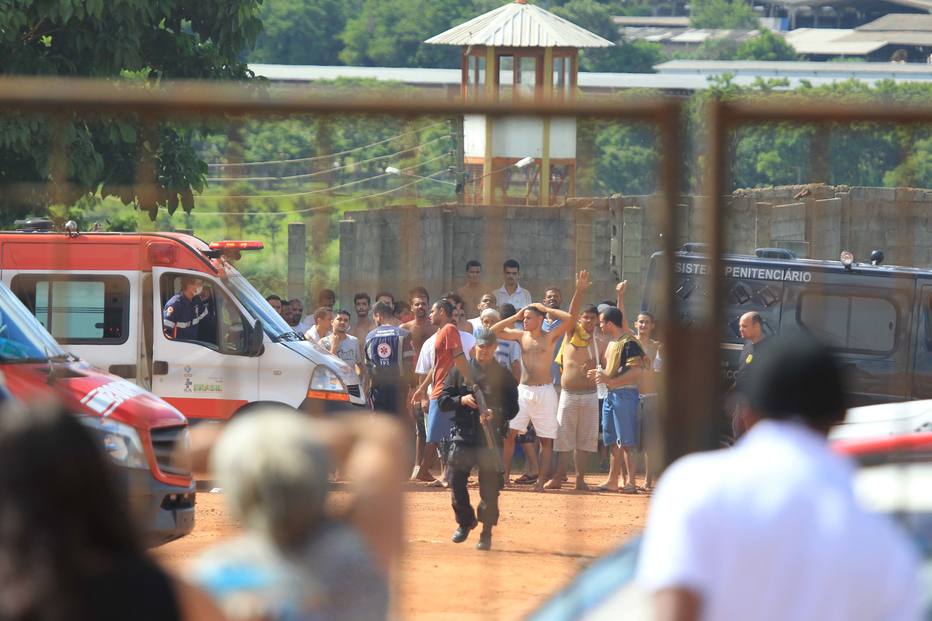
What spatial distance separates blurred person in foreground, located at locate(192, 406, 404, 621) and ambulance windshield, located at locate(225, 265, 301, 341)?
8.59 m

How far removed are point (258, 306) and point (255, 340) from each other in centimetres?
117

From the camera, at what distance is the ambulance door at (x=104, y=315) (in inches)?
387

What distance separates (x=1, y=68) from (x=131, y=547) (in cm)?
1305

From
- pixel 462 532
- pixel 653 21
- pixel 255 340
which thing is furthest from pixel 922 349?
pixel 653 21

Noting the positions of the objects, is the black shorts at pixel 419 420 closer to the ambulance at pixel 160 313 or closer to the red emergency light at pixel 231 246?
the ambulance at pixel 160 313

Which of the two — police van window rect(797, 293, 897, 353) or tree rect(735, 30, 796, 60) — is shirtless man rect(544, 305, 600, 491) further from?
tree rect(735, 30, 796, 60)

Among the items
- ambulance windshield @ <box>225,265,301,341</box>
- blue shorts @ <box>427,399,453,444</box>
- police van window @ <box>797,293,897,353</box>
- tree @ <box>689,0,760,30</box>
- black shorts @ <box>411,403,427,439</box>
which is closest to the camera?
black shorts @ <box>411,403,427,439</box>

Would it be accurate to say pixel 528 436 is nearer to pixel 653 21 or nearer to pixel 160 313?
pixel 160 313

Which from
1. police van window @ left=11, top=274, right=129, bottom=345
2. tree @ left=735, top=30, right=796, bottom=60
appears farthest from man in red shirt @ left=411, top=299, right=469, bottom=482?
tree @ left=735, top=30, right=796, bottom=60

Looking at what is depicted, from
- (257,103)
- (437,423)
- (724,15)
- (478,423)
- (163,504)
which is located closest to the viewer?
(257,103)

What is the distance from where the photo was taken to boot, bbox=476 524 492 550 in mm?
8811

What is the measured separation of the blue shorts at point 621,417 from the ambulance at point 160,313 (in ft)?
7.80

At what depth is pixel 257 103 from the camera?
348 centimetres

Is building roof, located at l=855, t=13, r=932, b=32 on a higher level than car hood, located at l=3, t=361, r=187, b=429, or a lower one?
higher
